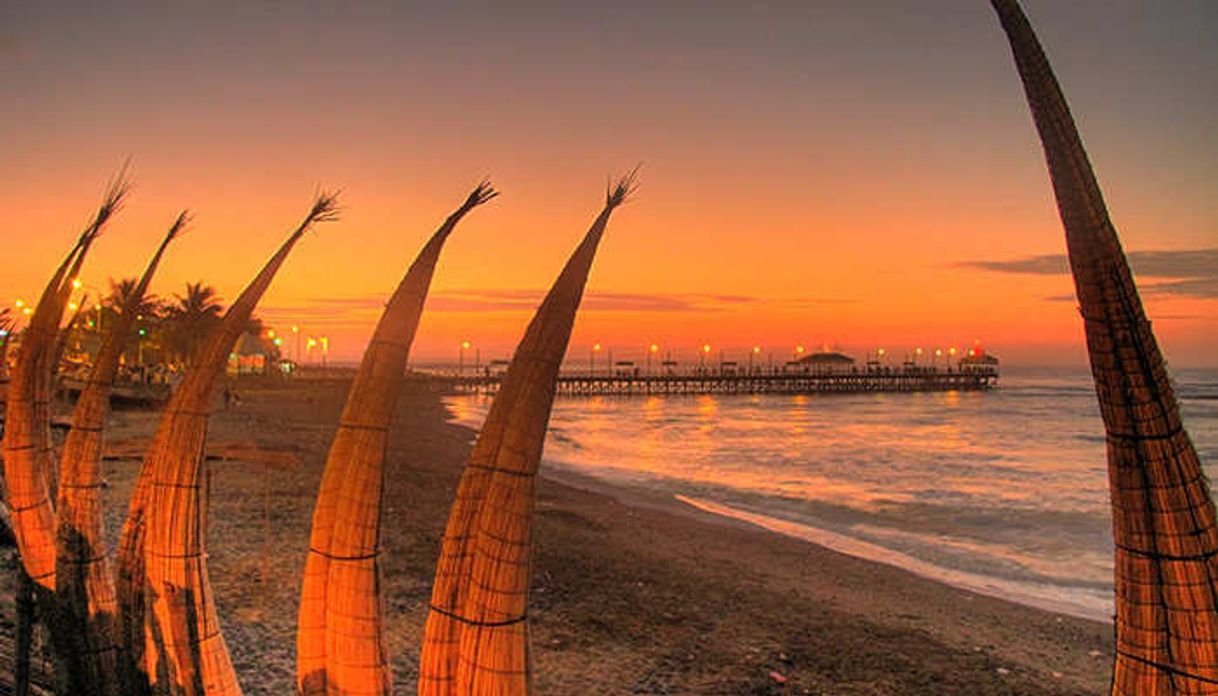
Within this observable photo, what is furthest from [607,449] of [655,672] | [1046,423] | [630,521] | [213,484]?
[1046,423]

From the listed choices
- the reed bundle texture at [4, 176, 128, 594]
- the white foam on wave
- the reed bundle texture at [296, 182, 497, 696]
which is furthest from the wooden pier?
the reed bundle texture at [296, 182, 497, 696]

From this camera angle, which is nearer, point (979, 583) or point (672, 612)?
point (672, 612)

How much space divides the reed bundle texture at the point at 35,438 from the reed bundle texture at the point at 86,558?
0.27 meters

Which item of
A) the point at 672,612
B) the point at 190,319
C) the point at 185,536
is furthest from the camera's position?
the point at 190,319

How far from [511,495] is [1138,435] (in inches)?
63.7

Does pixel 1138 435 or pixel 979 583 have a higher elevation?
pixel 1138 435

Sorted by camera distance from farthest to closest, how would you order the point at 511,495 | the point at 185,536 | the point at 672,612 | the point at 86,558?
the point at 672,612
the point at 86,558
the point at 185,536
the point at 511,495

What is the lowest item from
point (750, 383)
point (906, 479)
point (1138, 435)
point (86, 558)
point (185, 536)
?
point (906, 479)

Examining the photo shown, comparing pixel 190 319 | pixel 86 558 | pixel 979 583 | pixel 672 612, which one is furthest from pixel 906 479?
pixel 190 319

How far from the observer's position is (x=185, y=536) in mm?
3084

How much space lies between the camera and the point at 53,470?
430 centimetres

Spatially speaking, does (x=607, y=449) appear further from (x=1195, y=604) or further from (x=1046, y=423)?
(x=1046, y=423)

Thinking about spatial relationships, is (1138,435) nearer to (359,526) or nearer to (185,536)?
(359,526)

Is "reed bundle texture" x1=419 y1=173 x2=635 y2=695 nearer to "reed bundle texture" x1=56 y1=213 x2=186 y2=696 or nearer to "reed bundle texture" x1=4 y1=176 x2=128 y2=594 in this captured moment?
"reed bundle texture" x1=56 y1=213 x2=186 y2=696
